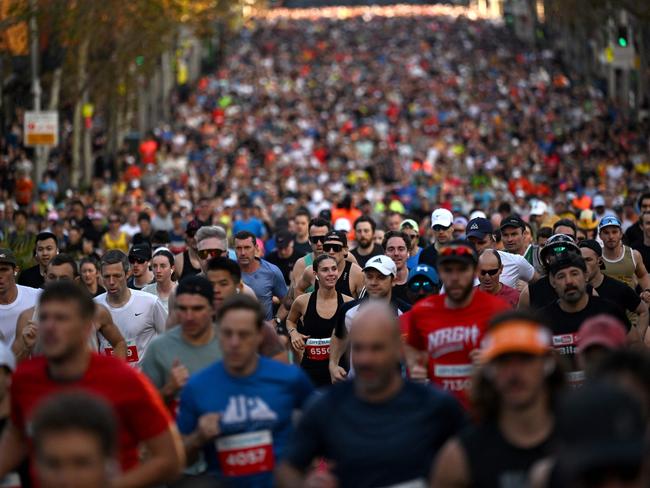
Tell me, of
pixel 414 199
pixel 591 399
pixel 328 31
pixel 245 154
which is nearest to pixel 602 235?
pixel 591 399

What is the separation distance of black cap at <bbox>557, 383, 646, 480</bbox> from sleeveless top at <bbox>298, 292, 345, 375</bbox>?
24.8ft

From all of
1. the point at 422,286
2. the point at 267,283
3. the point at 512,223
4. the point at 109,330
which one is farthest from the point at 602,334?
the point at 512,223

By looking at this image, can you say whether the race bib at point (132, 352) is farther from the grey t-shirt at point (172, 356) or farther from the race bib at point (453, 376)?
the race bib at point (453, 376)

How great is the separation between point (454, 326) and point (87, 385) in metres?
2.42

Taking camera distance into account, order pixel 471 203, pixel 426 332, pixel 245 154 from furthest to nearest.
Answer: pixel 245 154 < pixel 471 203 < pixel 426 332

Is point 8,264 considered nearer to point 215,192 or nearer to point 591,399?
point 591,399

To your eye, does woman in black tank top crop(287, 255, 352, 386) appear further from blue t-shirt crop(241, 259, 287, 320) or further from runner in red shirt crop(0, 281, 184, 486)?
runner in red shirt crop(0, 281, 184, 486)

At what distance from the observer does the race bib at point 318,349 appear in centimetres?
1215

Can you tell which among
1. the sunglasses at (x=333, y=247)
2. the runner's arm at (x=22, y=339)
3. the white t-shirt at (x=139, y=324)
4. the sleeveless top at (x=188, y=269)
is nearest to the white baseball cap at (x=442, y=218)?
the sunglasses at (x=333, y=247)

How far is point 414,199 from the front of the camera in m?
34.8

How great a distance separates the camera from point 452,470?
5527mm

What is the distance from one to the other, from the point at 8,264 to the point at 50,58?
959 inches

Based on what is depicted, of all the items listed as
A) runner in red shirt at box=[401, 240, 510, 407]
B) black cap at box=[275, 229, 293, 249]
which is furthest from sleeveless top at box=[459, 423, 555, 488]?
black cap at box=[275, 229, 293, 249]

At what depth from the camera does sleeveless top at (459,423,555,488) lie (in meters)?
5.50
